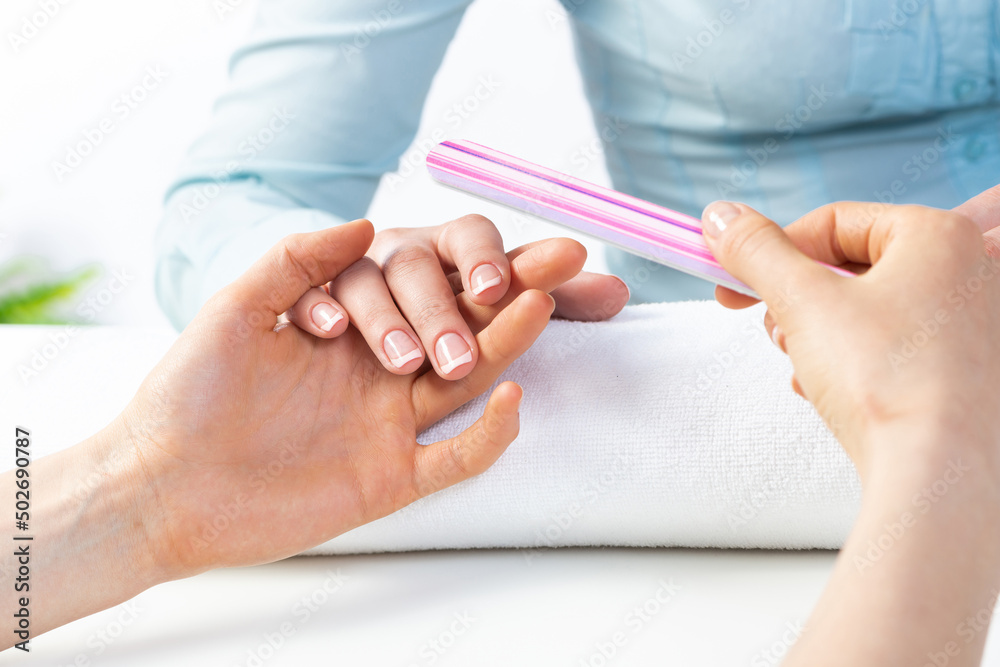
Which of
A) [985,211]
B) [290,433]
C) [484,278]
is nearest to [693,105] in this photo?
[985,211]

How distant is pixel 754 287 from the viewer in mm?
390

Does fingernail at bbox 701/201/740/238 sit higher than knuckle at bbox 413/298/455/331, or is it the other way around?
fingernail at bbox 701/201/740/238

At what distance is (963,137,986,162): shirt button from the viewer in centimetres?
85

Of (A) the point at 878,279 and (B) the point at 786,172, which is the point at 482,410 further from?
(B) the point at 786,172

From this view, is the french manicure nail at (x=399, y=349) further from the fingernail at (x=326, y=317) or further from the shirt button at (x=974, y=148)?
the shirt button at (x=974, y=148)

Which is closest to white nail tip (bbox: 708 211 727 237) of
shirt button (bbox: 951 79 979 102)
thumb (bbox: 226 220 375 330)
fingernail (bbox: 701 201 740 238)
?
fingernail (bbox: 701 201 740 238)

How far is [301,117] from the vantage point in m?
0.88

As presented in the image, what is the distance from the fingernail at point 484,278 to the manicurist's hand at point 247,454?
0.02 meters

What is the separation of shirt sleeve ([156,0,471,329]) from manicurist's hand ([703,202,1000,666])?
1.87ft

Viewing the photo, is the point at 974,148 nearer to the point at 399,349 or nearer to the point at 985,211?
the point at 985,211

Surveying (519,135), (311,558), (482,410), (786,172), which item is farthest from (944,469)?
(519,135)

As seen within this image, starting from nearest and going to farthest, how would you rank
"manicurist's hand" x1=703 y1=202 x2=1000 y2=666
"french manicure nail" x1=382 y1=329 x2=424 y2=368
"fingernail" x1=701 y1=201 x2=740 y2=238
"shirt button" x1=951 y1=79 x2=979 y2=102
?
"manicurist's hand" x1=703 y1=202 x2=1000 y2=666, "fingernail" x1=701 y1=201 x2=740 y2=238, "french manicure nail" x1=382 y1=329 x2=424 y2=368, "shirt button" x1=951 y1=79 x2=979 y2=102

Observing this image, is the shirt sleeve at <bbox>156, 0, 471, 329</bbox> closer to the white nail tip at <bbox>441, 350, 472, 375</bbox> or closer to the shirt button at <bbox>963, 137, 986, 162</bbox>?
the white nail tip at <bbox>441, 350, 472, 375</bbox>

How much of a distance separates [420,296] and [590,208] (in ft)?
0.47
